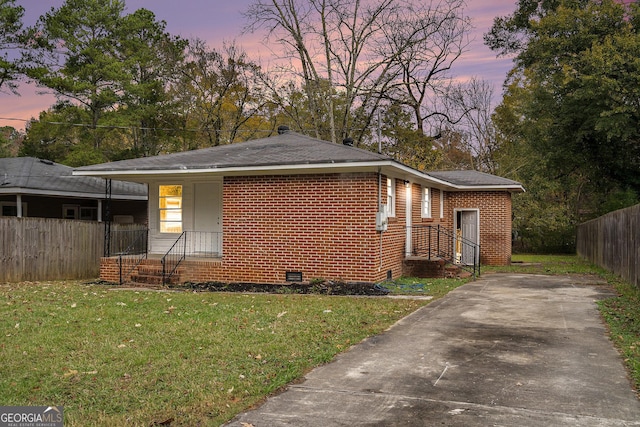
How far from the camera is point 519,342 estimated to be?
7.50 m

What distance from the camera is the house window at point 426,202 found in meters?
18.8

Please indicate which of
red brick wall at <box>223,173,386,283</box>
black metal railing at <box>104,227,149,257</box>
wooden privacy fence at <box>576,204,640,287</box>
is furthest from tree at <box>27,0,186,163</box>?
wooden privacy fence at <box>576,204,640,287</box>

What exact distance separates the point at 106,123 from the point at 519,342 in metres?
26.0

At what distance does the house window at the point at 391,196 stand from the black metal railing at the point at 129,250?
23.0 feet

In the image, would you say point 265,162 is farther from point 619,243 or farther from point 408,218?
point 619,243

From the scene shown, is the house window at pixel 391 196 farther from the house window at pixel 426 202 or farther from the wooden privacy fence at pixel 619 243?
the wooden privacy fence at pixel 619 243

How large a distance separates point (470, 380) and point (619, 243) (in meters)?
11.1

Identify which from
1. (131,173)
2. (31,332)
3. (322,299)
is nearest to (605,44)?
(322,299)

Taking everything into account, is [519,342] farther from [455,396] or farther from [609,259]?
[609,259]

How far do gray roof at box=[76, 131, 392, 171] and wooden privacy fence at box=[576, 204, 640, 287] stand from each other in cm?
584

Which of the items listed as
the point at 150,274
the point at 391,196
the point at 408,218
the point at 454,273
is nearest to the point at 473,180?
the point at 408,218

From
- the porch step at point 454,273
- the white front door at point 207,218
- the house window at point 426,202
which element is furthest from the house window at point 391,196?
the white front door at point 207,218

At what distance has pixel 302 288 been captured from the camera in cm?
1312

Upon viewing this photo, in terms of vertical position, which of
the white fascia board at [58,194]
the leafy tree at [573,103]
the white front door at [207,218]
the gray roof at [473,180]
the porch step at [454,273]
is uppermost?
the leafy tree at [573,103]
